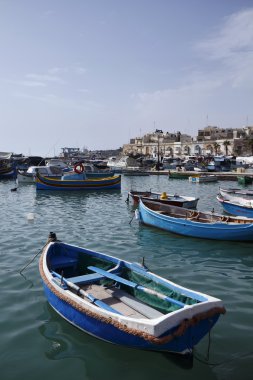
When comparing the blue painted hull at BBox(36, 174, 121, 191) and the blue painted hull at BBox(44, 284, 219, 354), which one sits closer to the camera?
the blue painted hull at BBox(44, 284, 219, 354)

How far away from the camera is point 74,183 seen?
129 feet

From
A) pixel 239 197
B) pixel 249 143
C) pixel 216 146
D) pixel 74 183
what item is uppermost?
pixel 249 143

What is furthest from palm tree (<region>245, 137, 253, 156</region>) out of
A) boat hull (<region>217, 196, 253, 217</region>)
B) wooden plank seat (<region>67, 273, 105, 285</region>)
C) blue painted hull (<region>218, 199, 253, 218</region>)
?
wooden plank seat (<region>67, 273, 105, 285</region>)

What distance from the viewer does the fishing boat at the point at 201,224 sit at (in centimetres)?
1625

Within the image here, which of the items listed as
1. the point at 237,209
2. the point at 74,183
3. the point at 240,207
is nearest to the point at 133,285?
the point at 240,207

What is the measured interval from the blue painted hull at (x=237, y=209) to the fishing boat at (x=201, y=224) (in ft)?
15.6

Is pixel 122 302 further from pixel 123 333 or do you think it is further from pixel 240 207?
pixel 240 207

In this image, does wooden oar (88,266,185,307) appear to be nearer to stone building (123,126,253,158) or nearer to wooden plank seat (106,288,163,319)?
wooden plank seat (106,288,163,319)

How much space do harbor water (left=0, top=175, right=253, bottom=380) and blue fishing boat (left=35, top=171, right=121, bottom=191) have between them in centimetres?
1643

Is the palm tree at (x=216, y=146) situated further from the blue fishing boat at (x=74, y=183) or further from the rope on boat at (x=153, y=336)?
the rope on boat at (x=153, y=336)

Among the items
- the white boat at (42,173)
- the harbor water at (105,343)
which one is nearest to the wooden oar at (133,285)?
the harbor water at (105,343)

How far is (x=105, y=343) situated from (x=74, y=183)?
3252cm

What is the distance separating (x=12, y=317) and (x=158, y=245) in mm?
8627

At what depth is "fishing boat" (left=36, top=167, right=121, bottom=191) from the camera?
1539 inches
